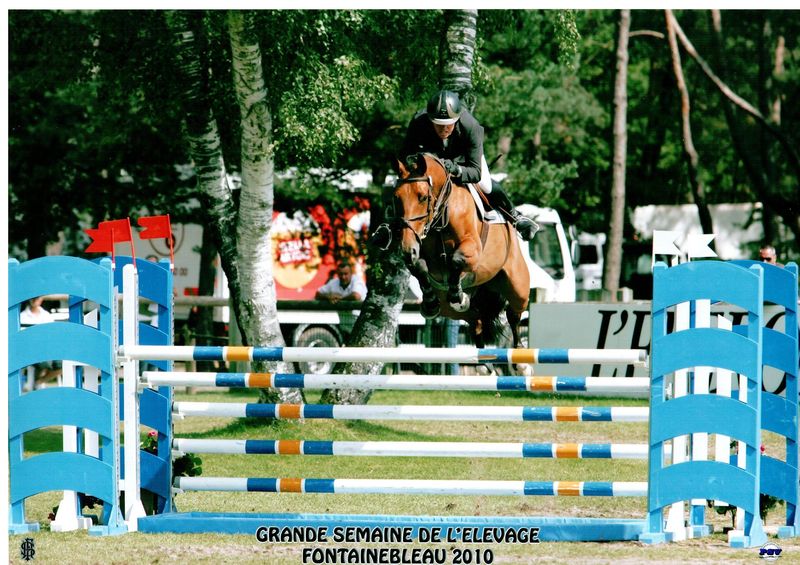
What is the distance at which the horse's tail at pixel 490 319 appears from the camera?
835cm

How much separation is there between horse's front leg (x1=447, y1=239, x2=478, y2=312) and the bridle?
10.1 inches

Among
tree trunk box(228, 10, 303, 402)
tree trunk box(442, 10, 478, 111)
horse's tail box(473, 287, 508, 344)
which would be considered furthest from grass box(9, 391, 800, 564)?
tree trunk box(442, 10, 478, 111)

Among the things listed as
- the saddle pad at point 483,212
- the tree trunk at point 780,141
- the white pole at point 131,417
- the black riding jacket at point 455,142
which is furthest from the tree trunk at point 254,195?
the tree trunk at point 780,141

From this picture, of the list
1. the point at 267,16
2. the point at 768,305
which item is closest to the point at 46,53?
the point at 267,16

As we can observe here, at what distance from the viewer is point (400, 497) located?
25.2 ft

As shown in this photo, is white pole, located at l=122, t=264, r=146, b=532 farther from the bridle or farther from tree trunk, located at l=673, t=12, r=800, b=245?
tree trunk, located at l=673, t=12, r=800, b=245

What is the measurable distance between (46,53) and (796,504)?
9431 millimetres

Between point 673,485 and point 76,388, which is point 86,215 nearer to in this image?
point 76,388

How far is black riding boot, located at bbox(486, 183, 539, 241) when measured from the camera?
7.92 meters

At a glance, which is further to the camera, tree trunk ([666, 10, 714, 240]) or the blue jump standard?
tree trunk ([666, 10, 714, 240])

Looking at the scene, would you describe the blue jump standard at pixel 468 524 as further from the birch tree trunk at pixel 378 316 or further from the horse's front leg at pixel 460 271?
the birch tree trunk at pixel 378 316

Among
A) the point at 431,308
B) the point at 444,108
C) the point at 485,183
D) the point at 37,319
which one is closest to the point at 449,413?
the point at 431,308

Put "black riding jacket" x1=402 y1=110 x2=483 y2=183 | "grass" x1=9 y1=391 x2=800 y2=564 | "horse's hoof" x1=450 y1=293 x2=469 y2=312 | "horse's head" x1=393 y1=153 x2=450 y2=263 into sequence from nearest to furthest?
"grass" x1=9 y1=391 x2=800 y2=564 < "horse's head" x1=393 y1=153 x2=450 y2=263 < "black riding jacket" x1=402 y1=110 x2=483 y2=183 < "horse's hoof" x1=450 y1=293 x2=469 y2=312

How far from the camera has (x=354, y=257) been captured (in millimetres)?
16578
